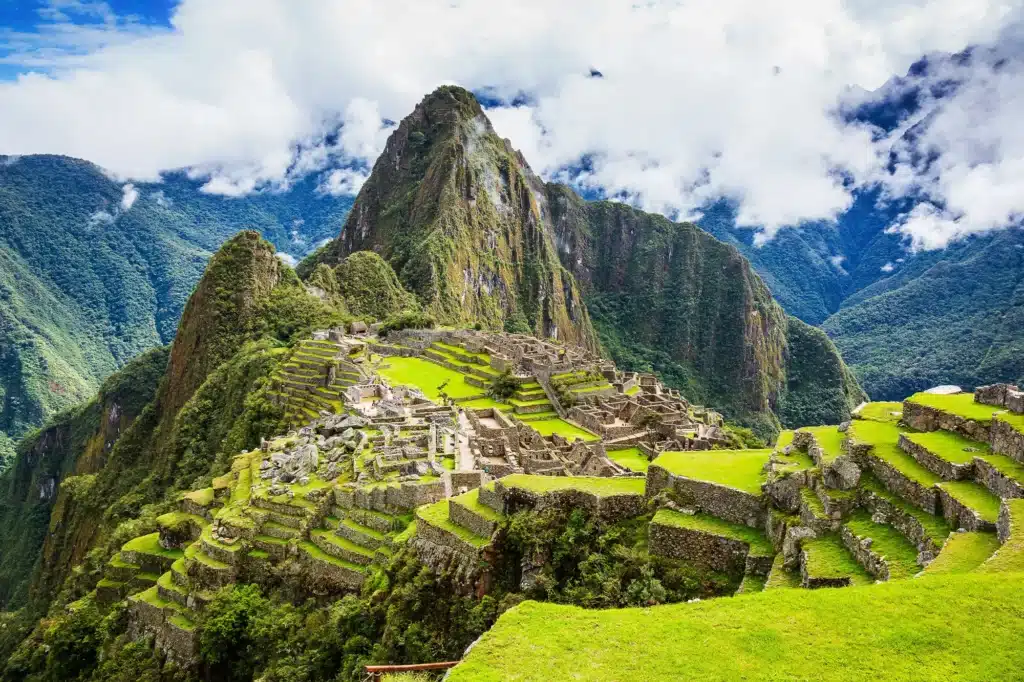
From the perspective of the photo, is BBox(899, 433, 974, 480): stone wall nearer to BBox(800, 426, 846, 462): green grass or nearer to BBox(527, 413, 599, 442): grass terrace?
BBox(800, 426, 846, 462): green grass

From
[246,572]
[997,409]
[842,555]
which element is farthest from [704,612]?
[246,572]

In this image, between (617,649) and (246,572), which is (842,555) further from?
(246,572)

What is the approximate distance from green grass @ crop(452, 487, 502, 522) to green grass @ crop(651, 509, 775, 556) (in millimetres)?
3569

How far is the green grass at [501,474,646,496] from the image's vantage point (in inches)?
576

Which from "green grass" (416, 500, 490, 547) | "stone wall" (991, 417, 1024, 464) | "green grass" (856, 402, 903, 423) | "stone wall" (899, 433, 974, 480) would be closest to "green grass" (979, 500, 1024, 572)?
"stone wall" (899, 433, 974, 480)

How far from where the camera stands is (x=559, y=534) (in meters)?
14.0

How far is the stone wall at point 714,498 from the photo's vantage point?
12852mm

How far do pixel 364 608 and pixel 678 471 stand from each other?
7.52m

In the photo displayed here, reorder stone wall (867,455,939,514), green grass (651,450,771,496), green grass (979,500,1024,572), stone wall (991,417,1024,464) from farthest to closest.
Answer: green grass (651,450,771,496) < stone wall (991,417,1024,464) < stone wall (867,455,939,514) < green grass (979,500,1024,572)

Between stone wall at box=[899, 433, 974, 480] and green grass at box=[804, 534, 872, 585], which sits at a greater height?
stone wall at box=[899, 433, 974, 480]

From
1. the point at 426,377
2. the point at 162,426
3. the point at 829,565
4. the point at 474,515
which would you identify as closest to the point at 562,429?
the point at 426,377

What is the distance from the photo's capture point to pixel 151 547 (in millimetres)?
25203

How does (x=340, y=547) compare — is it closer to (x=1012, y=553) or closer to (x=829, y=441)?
(x=829, y=441)

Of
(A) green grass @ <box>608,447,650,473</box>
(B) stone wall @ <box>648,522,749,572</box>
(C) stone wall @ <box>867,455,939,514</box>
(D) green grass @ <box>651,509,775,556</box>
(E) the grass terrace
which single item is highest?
(E) the grass terrace
